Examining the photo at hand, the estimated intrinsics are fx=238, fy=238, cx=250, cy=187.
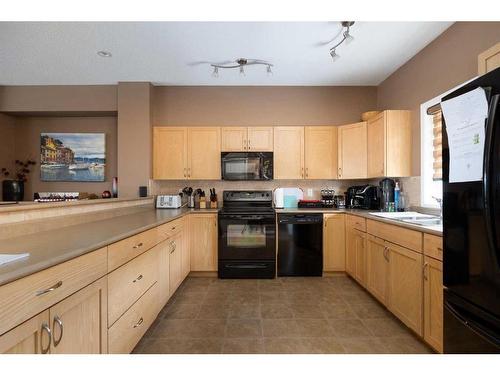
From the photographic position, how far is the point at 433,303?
5.36ft

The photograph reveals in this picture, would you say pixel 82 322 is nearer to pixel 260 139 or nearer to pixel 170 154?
pixel 170 154

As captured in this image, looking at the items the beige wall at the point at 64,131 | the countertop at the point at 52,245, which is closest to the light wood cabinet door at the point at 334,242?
the countertop at the point at 52,245

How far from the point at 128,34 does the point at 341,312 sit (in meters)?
3.45

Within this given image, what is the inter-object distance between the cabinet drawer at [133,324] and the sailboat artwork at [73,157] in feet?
8.96

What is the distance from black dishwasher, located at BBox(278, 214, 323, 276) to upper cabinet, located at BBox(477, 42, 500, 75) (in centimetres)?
208

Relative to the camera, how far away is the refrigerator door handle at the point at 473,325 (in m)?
0.98

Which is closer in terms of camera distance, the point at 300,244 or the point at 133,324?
the point at 133,324

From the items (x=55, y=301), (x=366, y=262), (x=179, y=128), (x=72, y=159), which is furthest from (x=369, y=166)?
(x=72, y=159)

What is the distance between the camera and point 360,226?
2.73 meters

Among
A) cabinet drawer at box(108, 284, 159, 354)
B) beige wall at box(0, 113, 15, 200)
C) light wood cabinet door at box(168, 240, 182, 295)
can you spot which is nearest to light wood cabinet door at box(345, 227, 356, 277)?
light wood cabinet door at box(168, 240, 182, 295)

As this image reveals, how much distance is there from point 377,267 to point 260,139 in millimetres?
2179

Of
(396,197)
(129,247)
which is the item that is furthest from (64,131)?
(396,197)

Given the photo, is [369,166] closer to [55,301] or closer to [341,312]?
[341,312]

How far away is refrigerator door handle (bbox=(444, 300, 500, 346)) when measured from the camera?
975 millimetres
